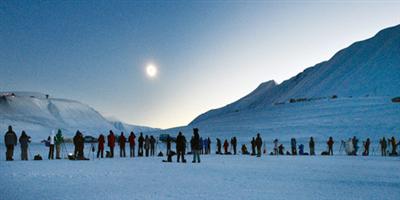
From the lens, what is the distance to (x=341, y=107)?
271ft

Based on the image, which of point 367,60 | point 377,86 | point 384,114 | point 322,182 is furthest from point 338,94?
point 322,182

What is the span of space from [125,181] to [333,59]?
15721 centimetres

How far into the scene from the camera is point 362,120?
67812mm

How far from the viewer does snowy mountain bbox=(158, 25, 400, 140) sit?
2559 inches

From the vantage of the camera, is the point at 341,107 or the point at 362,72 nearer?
the point at 341,107

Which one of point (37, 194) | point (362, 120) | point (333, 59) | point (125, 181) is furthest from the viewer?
point (333, 59)

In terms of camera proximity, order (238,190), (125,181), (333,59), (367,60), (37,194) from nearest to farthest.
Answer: (37,194)
(238,190)
(125,181)
(367,60)
(333,59)

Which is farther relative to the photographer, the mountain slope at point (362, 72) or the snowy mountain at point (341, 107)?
the mountain slope at point (362, 72)

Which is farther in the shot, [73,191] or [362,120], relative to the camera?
[362,120]

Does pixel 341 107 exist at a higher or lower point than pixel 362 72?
lower

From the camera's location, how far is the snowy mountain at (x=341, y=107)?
65000 mm

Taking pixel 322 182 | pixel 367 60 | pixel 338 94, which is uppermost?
pixel 367 60

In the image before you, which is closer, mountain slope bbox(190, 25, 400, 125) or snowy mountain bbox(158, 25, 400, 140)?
snowy mountain bbox(158, 25, 400, 140)

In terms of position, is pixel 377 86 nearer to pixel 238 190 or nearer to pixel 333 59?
pixel 333 59
